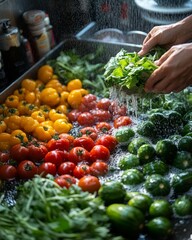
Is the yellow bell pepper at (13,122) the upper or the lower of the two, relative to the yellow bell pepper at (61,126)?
upper

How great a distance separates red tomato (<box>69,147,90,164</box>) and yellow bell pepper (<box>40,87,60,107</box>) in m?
0.76

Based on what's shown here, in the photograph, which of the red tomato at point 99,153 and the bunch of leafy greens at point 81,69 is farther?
the bunch of leafy greens at point 81,69

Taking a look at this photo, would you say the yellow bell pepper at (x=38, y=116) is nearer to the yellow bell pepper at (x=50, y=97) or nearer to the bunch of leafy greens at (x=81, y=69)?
the yellow bell pepper at (x=50, y=97)

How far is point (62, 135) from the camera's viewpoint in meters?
2.97

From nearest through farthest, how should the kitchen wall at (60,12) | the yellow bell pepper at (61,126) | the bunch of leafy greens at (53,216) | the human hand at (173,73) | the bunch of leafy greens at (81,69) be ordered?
1. the bunch of leafy greens at (53,216)
2. the human hand at (173,73)
3. the yellow bell pepper at (61,126)
4. the bunch of leafy greens at (81,69)
5. the kitchen wall at (60,12)

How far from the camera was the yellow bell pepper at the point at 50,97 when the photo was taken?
3412mm

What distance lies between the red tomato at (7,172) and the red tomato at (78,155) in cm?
38

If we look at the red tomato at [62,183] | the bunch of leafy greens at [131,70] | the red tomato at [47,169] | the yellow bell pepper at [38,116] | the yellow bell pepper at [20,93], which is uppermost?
the bunch of leafy greens at [131,70]

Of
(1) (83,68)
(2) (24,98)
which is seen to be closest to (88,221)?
(2) (24,98)

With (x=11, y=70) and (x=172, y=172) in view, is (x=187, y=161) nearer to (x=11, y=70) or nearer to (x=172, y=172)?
(x=172, y=172)

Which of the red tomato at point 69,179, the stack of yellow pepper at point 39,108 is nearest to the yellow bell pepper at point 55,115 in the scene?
the stack of yellow pepper at point 39,108

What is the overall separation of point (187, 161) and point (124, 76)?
66cm

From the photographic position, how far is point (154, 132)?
9.53ft

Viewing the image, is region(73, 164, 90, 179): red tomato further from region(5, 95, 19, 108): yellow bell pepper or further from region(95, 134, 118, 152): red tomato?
region(5, 95, 19, 108): yellow bell pepper
